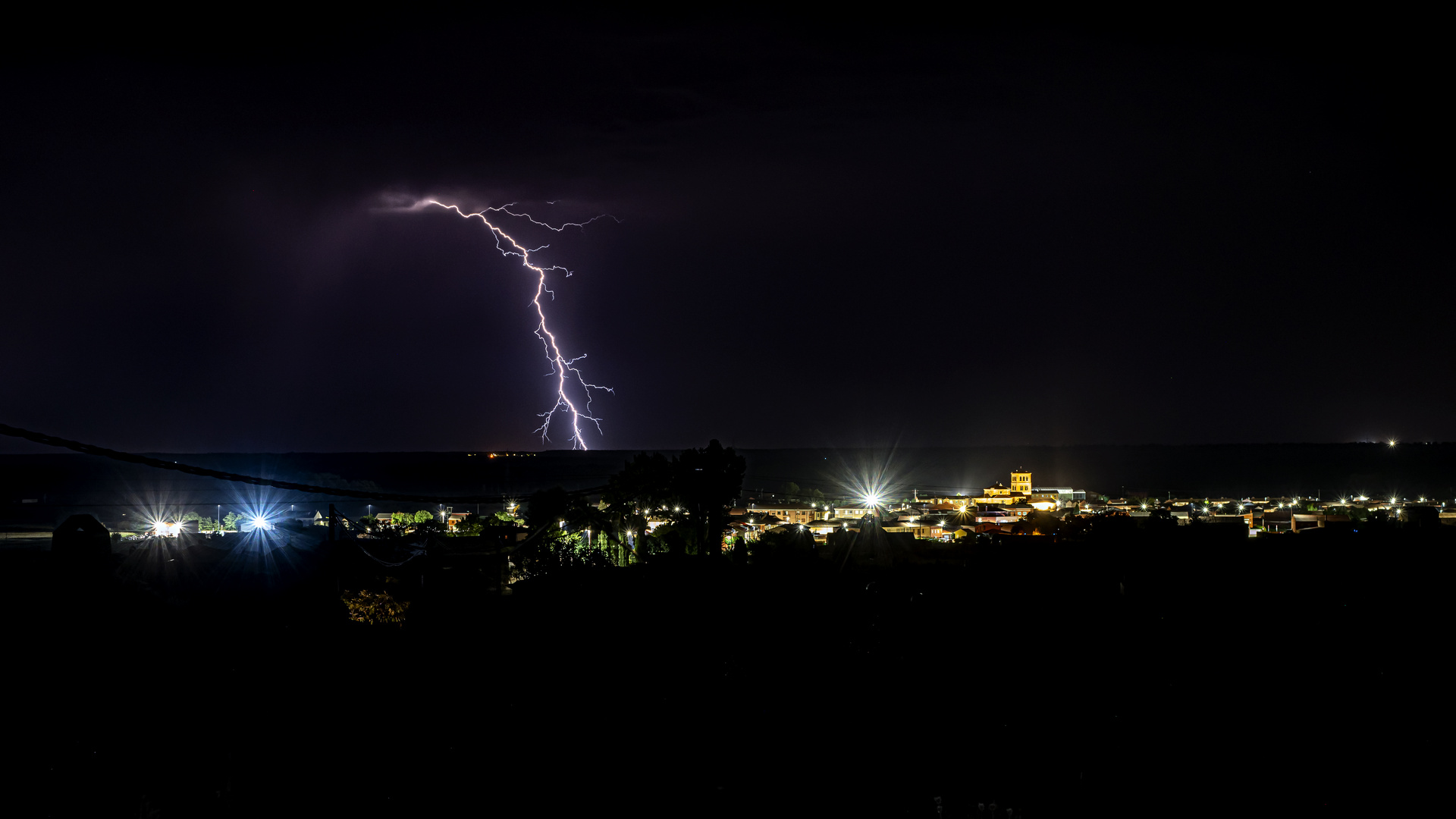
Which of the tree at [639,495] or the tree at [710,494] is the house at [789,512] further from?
the tree at [710,494]

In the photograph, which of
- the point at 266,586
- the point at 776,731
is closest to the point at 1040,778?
the point at 776,731

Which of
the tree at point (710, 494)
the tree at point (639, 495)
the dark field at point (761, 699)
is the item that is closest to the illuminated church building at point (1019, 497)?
the tree at point (639, 495)

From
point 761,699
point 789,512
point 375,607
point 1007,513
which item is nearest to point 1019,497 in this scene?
point 1007,513

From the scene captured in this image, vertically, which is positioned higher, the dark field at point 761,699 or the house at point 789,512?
the house at point 789,512

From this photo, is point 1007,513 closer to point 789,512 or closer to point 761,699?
point 789,512

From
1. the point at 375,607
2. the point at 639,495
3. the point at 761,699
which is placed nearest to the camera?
the point at 761,699

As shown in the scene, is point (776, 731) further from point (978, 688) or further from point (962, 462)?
point (962, 462)

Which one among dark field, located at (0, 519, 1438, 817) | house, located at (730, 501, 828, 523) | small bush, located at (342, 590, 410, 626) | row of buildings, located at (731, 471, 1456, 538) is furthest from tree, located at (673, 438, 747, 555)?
house, located at (730, 501, 828, 523)

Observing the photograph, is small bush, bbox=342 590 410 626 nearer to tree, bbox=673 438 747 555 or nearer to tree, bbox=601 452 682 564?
tree, bbox=601 452 682 564
